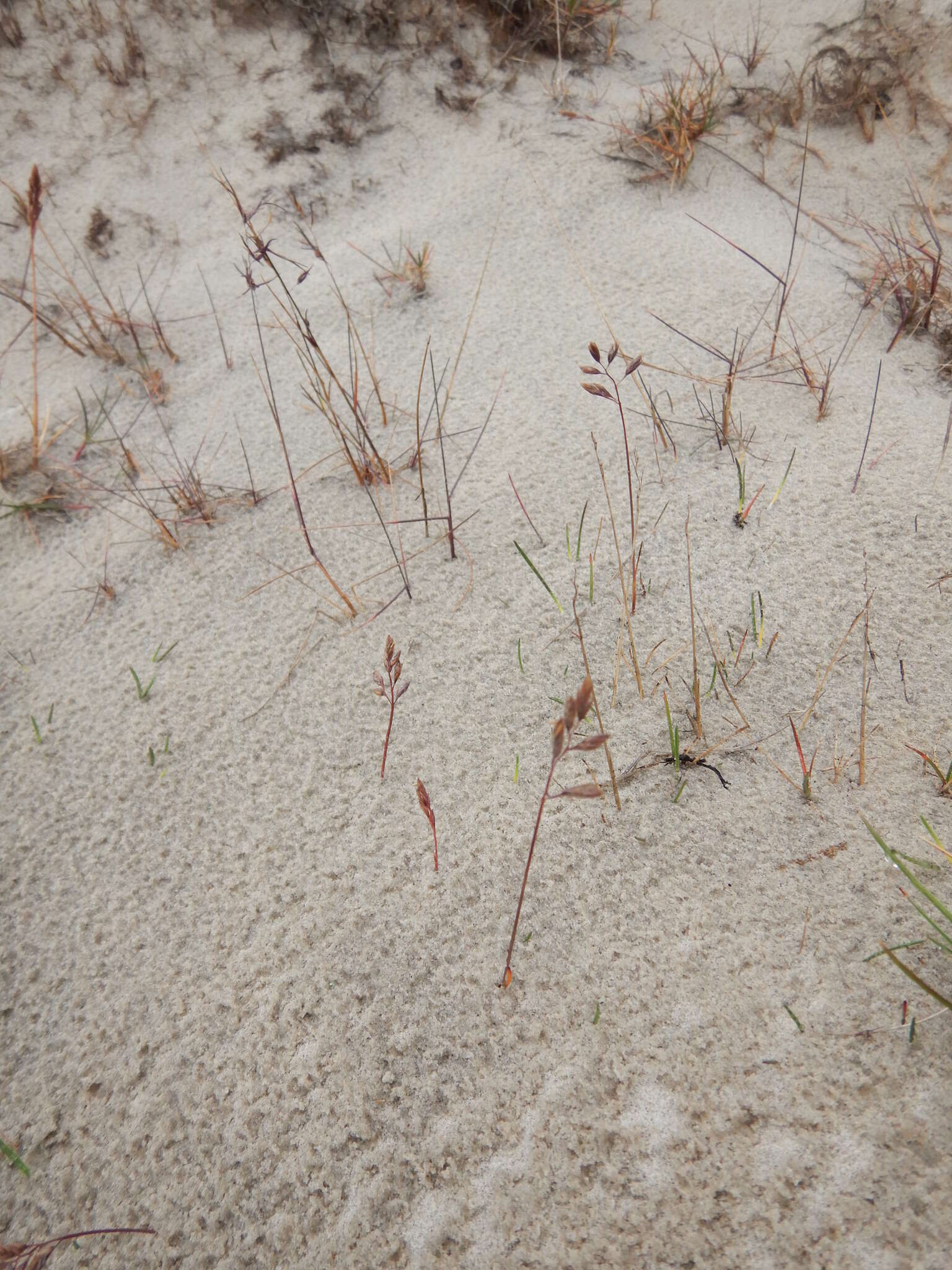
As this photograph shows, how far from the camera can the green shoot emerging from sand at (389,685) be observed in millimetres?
1102

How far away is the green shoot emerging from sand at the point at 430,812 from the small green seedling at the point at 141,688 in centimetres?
56

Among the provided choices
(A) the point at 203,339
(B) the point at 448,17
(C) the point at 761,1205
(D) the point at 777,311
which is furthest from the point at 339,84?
(C) the point at 761,1205

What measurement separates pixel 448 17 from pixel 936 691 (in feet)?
9.03

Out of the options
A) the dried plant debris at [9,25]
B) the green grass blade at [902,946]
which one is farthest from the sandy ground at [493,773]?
the dried plant debris at [9,25]

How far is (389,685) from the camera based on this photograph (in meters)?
1.34

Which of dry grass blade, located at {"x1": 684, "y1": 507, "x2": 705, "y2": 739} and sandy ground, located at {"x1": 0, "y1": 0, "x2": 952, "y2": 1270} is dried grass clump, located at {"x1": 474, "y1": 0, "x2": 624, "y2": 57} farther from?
dry grass blade, located at {"x1": 684, "y1": 507, "x2": 705, "y2": 739}

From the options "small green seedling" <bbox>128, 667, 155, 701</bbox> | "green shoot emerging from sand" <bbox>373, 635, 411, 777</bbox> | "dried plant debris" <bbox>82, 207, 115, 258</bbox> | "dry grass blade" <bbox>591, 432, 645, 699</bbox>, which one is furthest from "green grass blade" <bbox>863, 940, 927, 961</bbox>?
"dried plant debris" <bbox>82, 207, 115, 258</bbox>

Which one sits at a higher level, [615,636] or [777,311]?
[777,311]

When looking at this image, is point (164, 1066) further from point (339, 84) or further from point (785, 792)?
point (339, 84)

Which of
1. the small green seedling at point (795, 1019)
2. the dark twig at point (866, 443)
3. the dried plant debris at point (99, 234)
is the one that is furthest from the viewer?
the dried plant debris at point (99, 234)

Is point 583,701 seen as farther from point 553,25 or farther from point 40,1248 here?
point 553,25

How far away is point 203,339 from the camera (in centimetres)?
212

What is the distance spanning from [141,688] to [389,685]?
1.58 feet

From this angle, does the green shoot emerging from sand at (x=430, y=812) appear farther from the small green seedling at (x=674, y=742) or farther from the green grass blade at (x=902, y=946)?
the green grass blade at (x=902, y=946)
